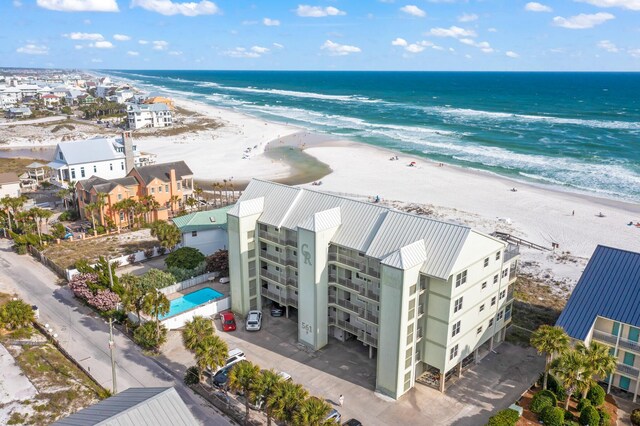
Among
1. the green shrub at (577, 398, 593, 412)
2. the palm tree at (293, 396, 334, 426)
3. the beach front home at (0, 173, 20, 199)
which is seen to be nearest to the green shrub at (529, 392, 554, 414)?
the green shrub at (577, 398, 593, 412)

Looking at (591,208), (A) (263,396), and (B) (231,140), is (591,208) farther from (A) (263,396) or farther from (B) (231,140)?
(B) (231,140)

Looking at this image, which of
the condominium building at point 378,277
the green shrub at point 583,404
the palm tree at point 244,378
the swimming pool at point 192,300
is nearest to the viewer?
the palm tree at point 244,378

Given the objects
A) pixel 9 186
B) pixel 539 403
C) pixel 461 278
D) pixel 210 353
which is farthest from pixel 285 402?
pixel 9 186

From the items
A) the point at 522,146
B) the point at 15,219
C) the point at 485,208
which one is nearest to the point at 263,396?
the point at 15,219

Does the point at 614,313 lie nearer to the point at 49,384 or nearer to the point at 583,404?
the point at 583,404

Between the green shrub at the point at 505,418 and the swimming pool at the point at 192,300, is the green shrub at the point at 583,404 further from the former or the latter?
the swimming pool at the point at 192,300

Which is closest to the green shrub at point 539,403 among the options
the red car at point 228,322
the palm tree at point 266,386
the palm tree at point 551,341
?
the palm tree at point 551,341
